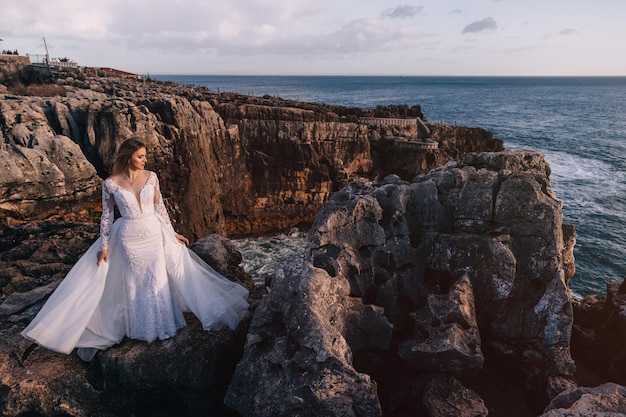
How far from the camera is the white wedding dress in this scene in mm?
5531

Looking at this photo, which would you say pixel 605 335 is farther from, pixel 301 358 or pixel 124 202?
pixel 124 202

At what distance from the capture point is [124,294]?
5.85m

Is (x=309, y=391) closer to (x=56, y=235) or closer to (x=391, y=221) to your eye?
(x=391, y=221)

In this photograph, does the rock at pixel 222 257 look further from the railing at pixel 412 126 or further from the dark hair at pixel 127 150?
the railing at pixel 412 126

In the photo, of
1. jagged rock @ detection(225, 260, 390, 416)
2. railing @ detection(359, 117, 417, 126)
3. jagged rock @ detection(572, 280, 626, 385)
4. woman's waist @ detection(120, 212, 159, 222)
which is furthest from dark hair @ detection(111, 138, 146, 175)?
railing @ detection(359, 117, 417, 126)

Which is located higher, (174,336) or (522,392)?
(174,336)

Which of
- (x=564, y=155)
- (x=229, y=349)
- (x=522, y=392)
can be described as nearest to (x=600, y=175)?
(x=564, y=155)

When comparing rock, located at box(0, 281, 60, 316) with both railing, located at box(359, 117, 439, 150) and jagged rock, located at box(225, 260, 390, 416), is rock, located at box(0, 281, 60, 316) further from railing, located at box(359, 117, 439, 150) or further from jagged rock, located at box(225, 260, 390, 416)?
railing, located at box(359, 117, 439, 150)

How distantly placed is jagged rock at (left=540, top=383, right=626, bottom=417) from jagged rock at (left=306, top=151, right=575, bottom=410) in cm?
151

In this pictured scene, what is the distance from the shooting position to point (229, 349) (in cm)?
573

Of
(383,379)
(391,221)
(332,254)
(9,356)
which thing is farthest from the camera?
(391,221)

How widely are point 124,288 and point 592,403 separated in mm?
6185

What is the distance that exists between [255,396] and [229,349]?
116 cm

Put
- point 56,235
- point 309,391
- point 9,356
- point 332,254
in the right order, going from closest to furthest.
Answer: point 309,391
point 9,356
point 332,254
point 56,235
